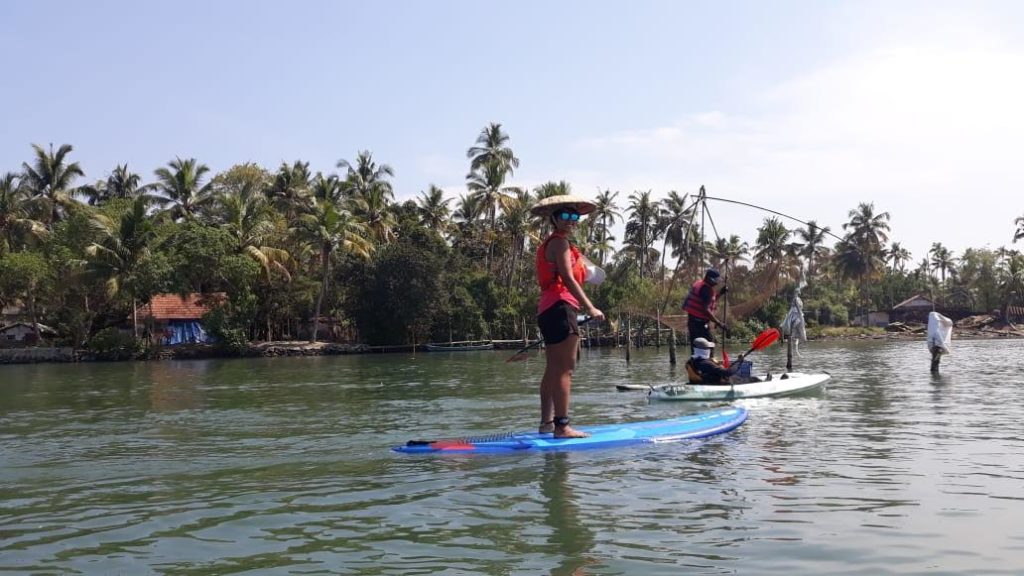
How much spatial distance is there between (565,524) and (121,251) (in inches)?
1787

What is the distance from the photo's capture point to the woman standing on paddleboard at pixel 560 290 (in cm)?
862

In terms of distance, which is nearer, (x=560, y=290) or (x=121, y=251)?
(x=560, y=290)

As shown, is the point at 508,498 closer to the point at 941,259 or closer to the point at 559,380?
the point at 559,380

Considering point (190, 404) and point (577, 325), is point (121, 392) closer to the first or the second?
point (190, 404)

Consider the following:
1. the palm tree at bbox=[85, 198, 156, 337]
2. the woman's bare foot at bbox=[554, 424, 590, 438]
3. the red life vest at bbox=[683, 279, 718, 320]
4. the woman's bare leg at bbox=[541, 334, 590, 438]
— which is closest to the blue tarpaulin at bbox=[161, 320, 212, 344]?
the palm tree at bbox=[85, 198, 156, 337]

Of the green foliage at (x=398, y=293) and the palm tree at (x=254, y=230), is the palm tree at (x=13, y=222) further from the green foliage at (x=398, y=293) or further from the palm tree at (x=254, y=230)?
the green foliage at (x=398, y=293)

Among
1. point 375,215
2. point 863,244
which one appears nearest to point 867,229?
point 863,244

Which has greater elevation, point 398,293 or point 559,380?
point 398,293

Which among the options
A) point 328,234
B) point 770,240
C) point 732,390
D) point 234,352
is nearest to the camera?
point 732,390

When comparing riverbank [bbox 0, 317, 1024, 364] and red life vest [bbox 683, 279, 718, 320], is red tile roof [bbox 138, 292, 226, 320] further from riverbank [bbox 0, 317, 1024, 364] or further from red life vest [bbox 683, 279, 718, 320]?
red life vest [bbox 683, 279, 718, 320]

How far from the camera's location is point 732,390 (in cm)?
1526

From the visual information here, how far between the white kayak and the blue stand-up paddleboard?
14.3 ft

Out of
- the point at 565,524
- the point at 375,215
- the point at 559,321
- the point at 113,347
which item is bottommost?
the point at 565,524

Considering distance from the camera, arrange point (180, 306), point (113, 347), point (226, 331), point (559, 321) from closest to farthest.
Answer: point (559, 321) < point (113, 347) < point (226, 331) < point (180, 306)
